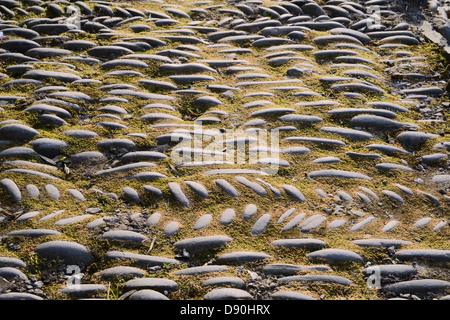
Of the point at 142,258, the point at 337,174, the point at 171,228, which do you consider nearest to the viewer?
the point at 142,258

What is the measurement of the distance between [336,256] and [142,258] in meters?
1.26

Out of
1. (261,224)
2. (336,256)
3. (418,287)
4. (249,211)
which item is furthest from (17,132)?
(418,287)

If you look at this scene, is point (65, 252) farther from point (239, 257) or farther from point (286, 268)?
point (286, 268)

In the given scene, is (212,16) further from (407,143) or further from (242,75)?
(407,143)

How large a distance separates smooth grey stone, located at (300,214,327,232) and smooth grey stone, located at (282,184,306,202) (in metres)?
0.19

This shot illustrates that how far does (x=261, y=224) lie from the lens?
3262mm

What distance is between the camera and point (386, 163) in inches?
151

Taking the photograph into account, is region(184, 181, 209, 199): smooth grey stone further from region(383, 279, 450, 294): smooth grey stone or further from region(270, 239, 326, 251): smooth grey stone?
region(383, 279, 450, 294): smooth grey stone

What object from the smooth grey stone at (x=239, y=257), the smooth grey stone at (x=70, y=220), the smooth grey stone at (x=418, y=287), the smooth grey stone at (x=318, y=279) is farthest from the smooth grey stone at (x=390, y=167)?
the smooth grey stone at (x=70, y=220)

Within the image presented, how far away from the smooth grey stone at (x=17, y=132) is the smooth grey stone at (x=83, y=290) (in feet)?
5.35

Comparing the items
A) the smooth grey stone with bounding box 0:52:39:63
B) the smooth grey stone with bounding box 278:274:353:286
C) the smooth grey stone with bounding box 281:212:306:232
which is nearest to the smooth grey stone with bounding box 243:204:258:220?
the smooth grey stone with bounding box 281:212:306:232
